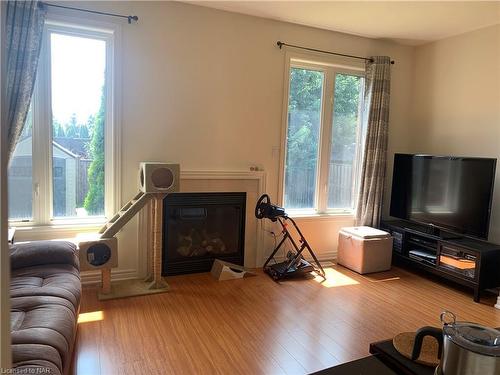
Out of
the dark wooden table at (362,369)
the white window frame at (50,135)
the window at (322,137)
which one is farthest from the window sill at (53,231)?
the dark wooden table at (362,369)


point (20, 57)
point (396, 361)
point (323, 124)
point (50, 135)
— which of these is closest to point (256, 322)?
point (396, 361)

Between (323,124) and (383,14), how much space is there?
1279 mm

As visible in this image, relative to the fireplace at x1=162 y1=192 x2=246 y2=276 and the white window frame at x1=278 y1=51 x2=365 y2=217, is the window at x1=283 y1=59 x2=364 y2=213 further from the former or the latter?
the fireplace at x1=162 y1=192 x2=246 y2=276

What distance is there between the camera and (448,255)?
364 cm

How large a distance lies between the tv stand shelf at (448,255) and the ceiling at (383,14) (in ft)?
7.18

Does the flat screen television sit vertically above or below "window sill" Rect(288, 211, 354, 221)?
above

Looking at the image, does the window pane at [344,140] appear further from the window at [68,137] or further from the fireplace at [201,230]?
the window at [68,137]

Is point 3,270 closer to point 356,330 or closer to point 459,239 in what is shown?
point 356,330

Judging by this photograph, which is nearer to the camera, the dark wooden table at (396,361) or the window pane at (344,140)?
the dark wooden table at (396,361)

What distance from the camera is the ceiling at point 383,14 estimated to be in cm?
335

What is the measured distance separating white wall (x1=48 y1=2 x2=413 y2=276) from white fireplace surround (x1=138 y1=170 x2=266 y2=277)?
0.27 feet

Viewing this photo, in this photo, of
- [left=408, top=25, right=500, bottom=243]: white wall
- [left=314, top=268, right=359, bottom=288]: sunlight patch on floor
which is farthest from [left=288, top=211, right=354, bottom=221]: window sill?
[left=408, top=25, right=500, bottom=243]: white wall

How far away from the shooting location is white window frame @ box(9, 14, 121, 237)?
10.3 feet

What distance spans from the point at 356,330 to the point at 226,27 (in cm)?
302
